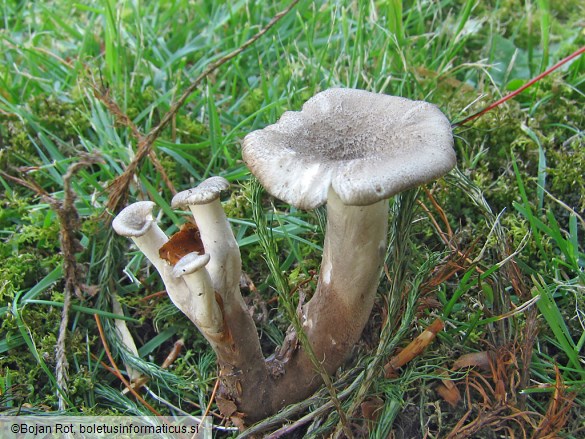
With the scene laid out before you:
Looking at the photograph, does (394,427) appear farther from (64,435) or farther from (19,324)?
(19,324)

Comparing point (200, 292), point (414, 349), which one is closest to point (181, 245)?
point (200, 292)

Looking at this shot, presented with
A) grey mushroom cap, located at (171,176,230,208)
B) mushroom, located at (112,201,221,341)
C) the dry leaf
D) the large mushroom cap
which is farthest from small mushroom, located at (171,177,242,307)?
the dry leaf

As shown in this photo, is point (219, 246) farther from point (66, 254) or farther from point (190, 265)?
point (66, 254)

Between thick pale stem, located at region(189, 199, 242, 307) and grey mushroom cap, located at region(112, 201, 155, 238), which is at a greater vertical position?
grey mushroom cap, located at region(112, 201, 155, 238)

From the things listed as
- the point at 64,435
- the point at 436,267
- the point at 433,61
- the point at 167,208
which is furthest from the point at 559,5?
the point at 64,435

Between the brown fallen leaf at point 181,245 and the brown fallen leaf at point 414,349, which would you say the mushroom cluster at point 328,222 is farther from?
the brown fallen leaf at point 414,349

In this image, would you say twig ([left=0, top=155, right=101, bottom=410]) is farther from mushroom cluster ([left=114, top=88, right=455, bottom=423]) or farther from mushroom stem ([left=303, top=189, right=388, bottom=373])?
mushroom stem ([left=303, top=189, right=388, bottom=373])
